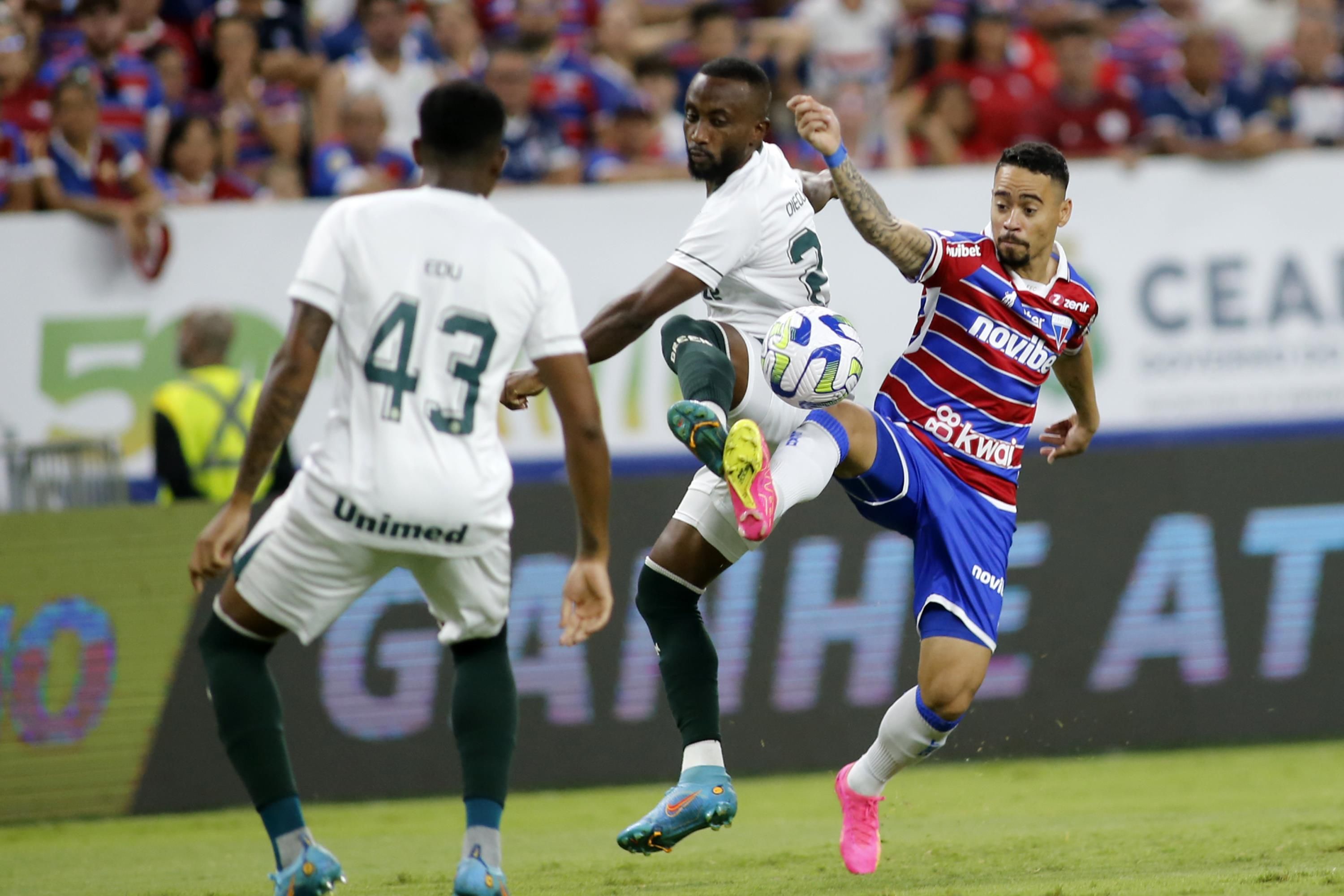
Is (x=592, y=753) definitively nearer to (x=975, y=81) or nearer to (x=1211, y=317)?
(x=1211, y=317)

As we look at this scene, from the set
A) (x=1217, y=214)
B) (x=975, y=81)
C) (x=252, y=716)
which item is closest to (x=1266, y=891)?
(x=252, y=716)

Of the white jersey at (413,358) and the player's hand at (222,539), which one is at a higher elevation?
the white jersey at (413,358)

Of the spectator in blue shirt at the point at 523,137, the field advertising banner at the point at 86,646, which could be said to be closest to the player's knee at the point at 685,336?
the field advertising banner at the point at 86,646

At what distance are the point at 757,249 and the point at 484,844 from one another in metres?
2.25

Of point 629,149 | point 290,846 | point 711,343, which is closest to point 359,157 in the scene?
point 629,149

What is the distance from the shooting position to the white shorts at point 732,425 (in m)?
5.49

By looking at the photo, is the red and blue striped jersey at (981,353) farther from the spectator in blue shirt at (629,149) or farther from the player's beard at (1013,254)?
the spectator in blue shirt at (629,149)

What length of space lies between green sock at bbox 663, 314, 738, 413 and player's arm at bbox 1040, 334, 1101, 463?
1456mm

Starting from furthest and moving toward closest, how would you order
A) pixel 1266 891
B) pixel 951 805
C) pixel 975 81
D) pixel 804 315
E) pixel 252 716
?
pixel 975 81
pixel 951 805
pixel 804 315
pixel 1266 891
pixel 252 716

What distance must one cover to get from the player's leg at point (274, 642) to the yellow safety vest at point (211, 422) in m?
4.18

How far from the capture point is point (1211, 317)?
35.5 feet

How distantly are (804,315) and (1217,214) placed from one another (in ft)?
21.6

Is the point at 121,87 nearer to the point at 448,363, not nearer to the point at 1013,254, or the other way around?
the point at 1013,254

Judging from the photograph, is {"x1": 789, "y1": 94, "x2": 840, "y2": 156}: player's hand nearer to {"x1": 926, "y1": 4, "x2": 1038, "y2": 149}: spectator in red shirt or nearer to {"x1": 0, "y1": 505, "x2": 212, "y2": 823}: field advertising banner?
{"x1": 0, "y1": 505, "x2": 212, "y2": 823}: field advertising banner
